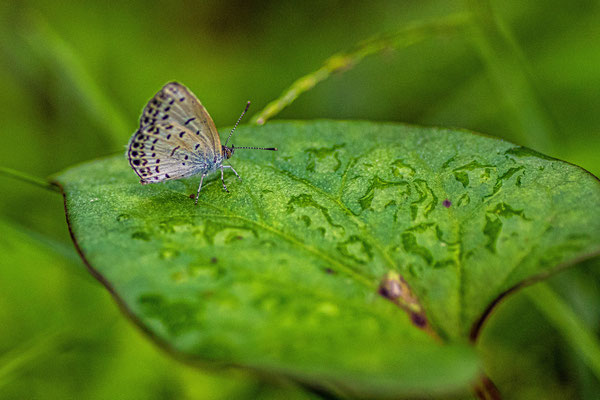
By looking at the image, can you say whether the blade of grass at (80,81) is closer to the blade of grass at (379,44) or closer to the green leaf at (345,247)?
the blade of grass at (379,44)

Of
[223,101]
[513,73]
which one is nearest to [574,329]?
[513,73]

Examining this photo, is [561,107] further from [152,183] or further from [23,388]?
[23,388]

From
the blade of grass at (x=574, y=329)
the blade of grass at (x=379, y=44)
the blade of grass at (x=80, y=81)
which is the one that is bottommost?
the blade of grass at (x=80, y=81)

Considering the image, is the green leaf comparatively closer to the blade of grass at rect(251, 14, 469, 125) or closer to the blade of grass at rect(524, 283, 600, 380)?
the blade of grass at rect(251, 14, 469, 125)

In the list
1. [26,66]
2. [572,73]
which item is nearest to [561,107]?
[572,73]

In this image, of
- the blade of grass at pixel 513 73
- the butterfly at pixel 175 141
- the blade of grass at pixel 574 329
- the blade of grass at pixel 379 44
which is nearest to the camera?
the butterfly at pixel 175 141

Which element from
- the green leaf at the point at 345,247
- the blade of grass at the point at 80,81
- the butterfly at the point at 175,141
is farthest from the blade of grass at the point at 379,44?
the blade of grass at the point at 80,81

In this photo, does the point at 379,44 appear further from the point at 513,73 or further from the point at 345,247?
the point at 345,247

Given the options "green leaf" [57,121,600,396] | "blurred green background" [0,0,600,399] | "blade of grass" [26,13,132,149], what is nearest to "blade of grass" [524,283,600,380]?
"blurred green background" [0,0,600,399]
